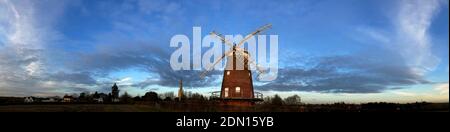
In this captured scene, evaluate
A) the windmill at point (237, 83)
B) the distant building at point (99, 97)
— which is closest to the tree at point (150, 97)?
the distant building at point (99, 97)

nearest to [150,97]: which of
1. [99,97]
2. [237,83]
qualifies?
[99,97]

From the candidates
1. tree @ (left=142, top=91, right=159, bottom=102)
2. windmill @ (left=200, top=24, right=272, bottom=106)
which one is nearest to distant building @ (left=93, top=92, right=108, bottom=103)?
tree @ (left=142, top=91, right=159, bottom=102)

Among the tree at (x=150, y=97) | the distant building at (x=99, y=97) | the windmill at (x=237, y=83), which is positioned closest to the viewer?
the windmill at (x=237, y=83)

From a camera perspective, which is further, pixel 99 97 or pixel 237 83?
pixel 99 97

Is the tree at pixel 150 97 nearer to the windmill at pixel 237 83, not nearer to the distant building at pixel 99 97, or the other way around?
the distant building at pixel 99 97

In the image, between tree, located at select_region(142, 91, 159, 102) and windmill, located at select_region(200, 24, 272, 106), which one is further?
tree, located at select_region(142, 91, 159, 102)

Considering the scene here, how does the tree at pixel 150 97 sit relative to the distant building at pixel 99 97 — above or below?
above

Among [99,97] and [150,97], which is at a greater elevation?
[150,97]

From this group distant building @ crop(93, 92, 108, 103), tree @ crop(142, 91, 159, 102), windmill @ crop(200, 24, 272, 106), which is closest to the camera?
windmill @ crop(200, 24, 272, 106)

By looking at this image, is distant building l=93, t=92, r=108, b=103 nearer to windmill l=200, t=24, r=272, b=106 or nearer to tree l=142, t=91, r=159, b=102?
tree l=142, t=91, r=159, b=102

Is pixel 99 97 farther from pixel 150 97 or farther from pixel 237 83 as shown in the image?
pixel 237 83

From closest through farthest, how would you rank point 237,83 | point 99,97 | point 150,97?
1. point 237,83
2. point 150,97
3. point 99,97
